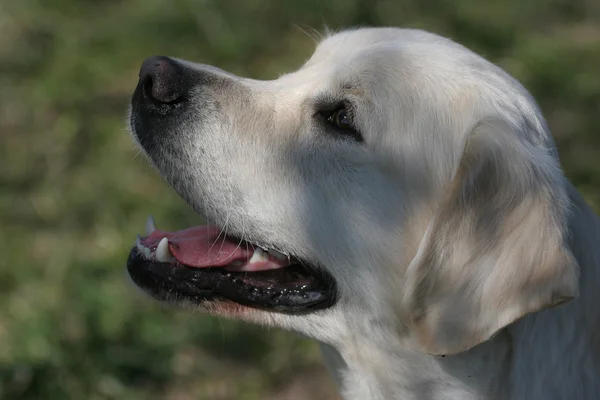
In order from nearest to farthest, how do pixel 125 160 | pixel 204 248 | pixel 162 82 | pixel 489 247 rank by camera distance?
pixel 489 247
pixel 162 82
pixel 204 248
pixel 125 160

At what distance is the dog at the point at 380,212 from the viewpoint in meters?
2.52

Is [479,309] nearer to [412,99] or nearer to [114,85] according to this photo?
[412,99]

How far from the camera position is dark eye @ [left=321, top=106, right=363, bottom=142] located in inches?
111

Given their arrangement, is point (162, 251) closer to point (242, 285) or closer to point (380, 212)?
point (242, 285)

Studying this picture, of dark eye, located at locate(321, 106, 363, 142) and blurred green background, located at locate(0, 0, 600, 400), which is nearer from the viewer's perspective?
dark eye, located at locate(321, 106, 363, 142)

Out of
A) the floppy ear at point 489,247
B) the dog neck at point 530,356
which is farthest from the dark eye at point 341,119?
the dog neck at point 530,356

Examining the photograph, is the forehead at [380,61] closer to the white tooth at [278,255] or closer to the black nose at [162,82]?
the black nose at [162,82]

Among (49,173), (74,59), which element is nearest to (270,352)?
(49,173)

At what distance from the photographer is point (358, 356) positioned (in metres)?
2.83

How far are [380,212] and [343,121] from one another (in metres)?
0.30

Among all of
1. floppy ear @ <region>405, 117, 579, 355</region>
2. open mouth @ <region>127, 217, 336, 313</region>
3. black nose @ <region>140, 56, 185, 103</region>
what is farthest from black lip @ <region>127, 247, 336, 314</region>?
black nose @ <region>140, 56, 185, 103</region>

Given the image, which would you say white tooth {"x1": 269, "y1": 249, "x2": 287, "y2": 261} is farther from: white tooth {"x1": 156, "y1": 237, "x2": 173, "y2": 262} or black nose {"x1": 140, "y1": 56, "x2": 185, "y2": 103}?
black nose {"x1": 140, "y1": 56, "x2": 185, "y2": 103}

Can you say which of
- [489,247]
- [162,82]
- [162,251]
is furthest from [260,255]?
[489,247]

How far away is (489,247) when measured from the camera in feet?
8.13
